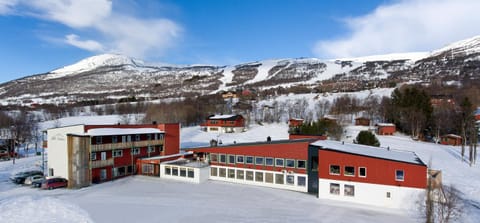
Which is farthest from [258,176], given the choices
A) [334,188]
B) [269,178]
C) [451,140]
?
[451,140]

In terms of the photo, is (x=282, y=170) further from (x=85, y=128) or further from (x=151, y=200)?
(x=85, y=128)

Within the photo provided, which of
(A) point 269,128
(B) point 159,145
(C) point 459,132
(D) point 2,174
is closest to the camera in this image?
(D) point 2,174

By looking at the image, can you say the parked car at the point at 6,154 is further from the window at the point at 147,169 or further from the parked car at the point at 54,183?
the window at the point at 147,169

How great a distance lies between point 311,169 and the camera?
28.6 metres

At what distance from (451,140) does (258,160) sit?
47986 mm

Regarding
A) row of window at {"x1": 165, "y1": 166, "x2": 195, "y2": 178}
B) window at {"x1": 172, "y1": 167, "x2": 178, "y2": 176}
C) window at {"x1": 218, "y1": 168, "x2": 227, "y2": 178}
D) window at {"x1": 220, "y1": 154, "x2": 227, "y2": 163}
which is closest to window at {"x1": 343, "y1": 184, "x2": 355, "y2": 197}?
window at {"x1": 218, "y1": 168, "x2": 227, "y2": 178}

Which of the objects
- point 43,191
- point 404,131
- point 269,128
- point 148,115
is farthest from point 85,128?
point 404,131

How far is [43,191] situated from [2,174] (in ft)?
45.4

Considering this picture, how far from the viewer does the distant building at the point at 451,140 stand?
5805 centimetres

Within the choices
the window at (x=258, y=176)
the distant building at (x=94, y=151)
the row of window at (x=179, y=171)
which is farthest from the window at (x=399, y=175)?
the distant building at (x=94, y=151)

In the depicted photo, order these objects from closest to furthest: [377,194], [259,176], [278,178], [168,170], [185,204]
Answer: [185,204] < [377,194] < [278,178] < [259,176] < [168,170]

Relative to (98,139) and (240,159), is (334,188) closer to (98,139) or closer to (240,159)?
(240,159)

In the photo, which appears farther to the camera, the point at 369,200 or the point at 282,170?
the point at 282,170

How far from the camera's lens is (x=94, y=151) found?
31516mm
